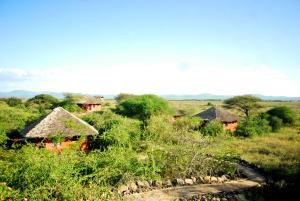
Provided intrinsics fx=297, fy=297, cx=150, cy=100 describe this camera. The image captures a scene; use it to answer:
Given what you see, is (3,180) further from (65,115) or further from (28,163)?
(65,115)

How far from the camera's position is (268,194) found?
12492 mm

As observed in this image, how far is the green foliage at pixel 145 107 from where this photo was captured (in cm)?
3434

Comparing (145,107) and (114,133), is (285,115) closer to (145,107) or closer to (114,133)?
(145,107)

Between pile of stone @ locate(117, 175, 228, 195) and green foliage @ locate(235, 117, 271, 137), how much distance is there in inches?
636

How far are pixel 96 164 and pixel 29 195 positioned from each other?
3.42 metres

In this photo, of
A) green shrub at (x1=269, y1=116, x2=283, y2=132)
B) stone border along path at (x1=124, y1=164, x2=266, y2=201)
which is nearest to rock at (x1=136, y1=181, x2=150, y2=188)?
stone border along path at (x1=124, y1=164, x2=266, y2=201)

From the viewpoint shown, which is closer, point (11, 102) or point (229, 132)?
point (229, 132)

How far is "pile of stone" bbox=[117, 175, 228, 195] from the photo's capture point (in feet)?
42.0

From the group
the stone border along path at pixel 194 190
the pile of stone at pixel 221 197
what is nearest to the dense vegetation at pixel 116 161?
the stone border along path at pixel 194 190

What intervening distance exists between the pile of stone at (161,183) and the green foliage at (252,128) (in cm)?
1615

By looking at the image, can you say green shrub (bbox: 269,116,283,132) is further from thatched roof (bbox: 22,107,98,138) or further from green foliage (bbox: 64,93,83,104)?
green foliage (bbox: 64,93,83,104)

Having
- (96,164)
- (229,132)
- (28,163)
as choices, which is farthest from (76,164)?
(229,132)

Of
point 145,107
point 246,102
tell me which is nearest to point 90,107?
point 145,107

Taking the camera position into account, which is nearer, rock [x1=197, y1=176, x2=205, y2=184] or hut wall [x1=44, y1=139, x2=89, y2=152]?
rock [x1=197, y1=176, x2=205, y2=184]
